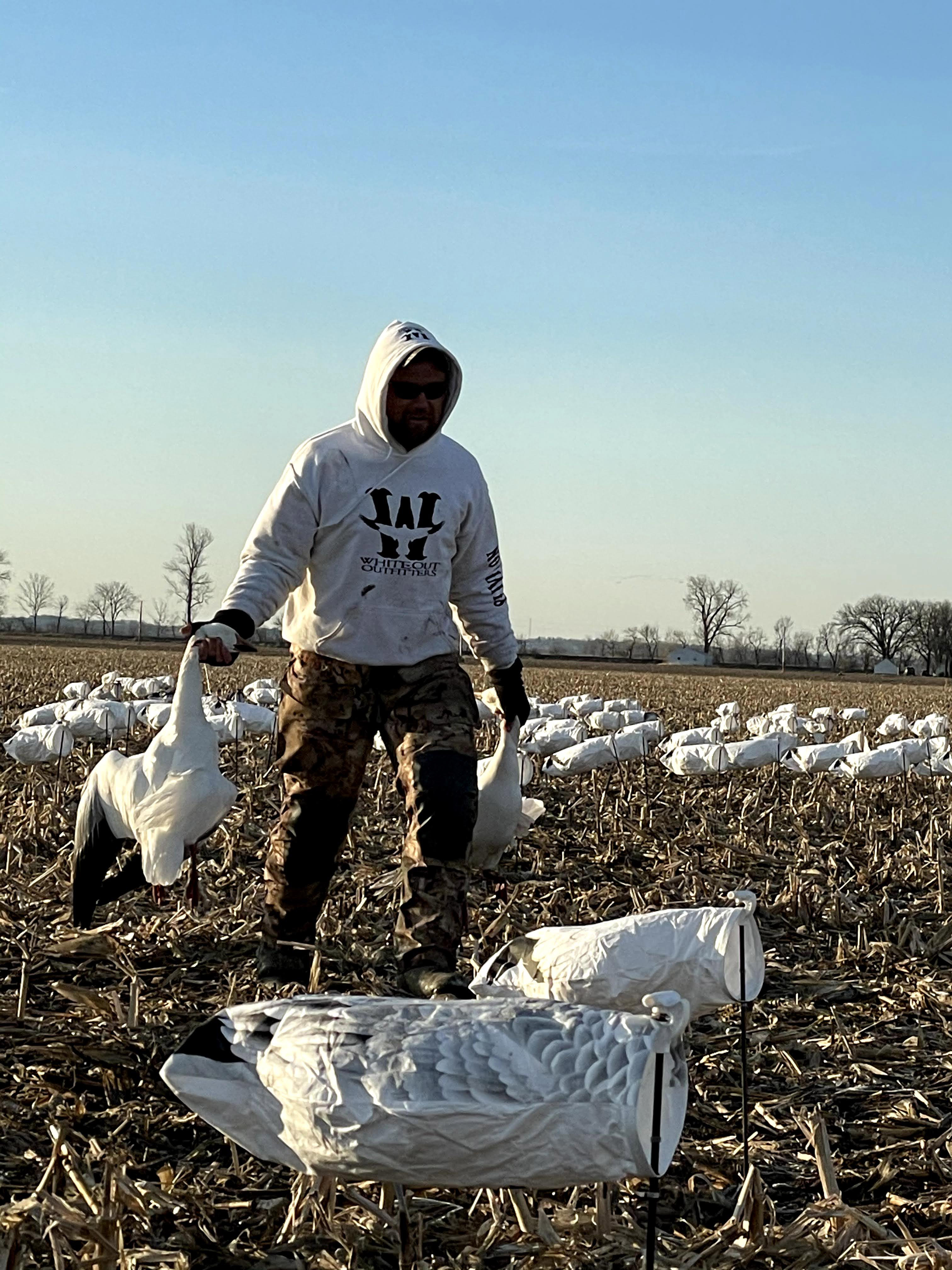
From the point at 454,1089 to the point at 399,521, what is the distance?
8.55 ft

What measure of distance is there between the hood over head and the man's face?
0.02m

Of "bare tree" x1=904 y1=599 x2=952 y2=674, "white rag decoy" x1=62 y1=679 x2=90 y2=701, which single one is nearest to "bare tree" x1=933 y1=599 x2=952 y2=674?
"bare tree" x1=904 y1=599 x2=952 y2=674

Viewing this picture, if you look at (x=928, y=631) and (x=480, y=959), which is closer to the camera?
(x=480, y=959)

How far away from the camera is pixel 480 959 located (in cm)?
556

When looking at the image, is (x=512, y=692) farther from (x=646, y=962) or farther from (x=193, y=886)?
(x=646, y=962)

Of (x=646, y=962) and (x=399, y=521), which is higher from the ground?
(x=399, y=521)

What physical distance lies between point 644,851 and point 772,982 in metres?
2.80

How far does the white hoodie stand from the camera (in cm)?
484

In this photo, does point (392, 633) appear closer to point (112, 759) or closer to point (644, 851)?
point (112, 759)

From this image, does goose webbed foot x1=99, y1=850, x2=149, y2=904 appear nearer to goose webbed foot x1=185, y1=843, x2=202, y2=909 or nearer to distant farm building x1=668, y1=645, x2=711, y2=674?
goose webbed foot x1=185, y1=843, x2=202, y2=909

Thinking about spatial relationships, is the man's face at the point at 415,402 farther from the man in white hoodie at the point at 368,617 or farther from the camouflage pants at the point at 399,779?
the camouflage pants at the point at 399,779

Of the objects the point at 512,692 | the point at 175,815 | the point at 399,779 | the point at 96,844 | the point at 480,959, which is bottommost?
the point at 480,959

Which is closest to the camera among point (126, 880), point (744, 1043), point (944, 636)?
point (744, 1043)

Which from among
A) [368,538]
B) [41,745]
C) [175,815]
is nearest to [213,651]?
[368,538]
